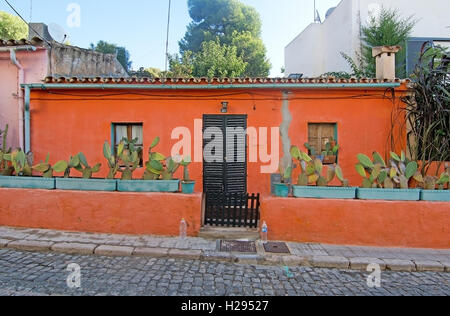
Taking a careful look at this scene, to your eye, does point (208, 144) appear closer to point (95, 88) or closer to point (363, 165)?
point (95, 88)

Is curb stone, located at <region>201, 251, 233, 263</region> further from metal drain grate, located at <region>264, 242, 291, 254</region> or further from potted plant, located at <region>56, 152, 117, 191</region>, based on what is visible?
potted plant, located at <region>56, 152, 117, 191</region>

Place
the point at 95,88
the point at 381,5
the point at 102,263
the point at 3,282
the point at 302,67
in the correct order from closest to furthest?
1. the point at 3,282
2. the point at 102,263
3. the point at 95,88
4. the point at 381,5
5. the point at 302,67

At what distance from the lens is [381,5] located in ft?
38.2

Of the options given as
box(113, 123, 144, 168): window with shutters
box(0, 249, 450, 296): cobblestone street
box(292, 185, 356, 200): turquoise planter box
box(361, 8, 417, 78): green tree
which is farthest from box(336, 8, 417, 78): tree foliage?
box(0, 249, 450, 296): cobblestone street

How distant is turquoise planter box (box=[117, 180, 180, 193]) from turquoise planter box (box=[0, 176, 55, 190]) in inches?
57.1

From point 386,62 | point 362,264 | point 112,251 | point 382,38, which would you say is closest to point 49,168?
point 112,251

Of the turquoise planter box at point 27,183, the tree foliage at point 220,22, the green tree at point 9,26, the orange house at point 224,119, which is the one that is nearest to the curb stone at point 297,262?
the orange house at point 224,119

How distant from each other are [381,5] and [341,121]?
8048mm

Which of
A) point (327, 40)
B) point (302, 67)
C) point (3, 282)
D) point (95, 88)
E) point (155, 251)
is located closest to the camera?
point (3, 282)

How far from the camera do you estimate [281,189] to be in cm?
514

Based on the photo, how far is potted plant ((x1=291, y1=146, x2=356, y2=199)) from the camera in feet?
16.4

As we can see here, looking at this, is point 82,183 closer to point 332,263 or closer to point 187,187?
point 187,187

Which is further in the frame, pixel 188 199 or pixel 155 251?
pixel 188 199

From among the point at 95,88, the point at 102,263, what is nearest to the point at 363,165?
the point at 102,263
